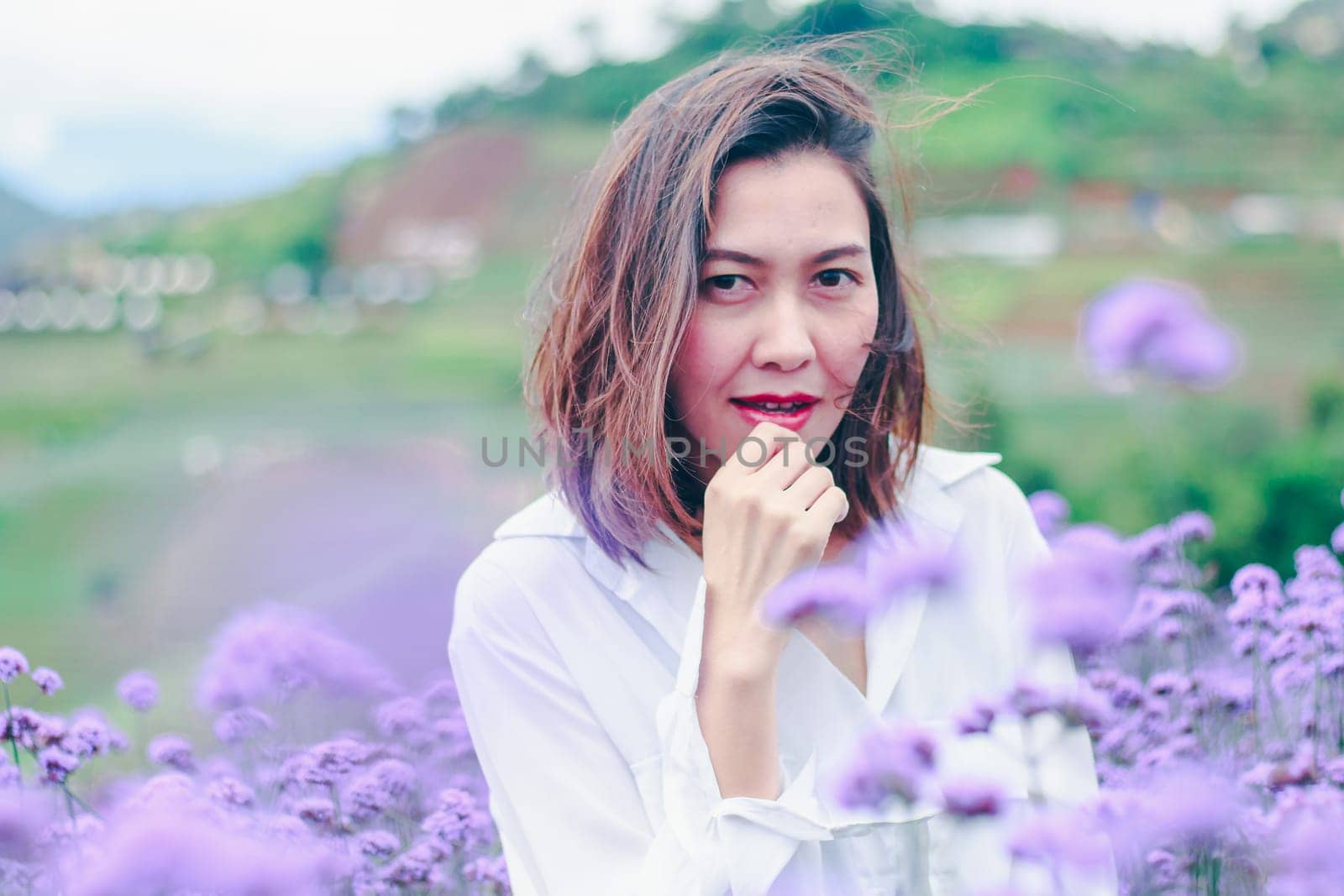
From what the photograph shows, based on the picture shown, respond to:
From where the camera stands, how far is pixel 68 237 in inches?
145

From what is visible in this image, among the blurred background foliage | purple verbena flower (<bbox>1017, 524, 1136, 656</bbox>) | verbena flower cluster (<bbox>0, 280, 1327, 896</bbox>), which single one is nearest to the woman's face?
verbena flower cluster (<bbox>0, 280, 1327, 896</bbox>)

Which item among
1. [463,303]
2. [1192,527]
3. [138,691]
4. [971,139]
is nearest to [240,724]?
[138,691]

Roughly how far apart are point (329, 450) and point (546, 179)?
3.80 feet

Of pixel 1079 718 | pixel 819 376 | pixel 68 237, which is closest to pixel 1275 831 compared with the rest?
pixel 1079 718

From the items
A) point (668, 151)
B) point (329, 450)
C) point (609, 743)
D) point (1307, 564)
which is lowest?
point (329, 450)

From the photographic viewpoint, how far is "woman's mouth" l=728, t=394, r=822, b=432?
1.09 m

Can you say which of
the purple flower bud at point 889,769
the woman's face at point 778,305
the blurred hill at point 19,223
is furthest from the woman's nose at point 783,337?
the blurred hill at point 19,223

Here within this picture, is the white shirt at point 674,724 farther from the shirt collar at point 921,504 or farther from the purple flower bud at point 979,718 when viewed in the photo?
the purple flower bud at point 979,718

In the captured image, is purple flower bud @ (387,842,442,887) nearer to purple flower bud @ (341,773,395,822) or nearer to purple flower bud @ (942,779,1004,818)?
purple flower bud @ (341,773,395,822)

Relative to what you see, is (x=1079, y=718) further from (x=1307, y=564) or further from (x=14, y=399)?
(x=14, y=399)

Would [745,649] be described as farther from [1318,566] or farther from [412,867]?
[1318,566]

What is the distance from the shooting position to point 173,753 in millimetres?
1289

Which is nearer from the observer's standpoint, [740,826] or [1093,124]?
[740,826]

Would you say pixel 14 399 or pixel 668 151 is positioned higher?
pixel 668 151
